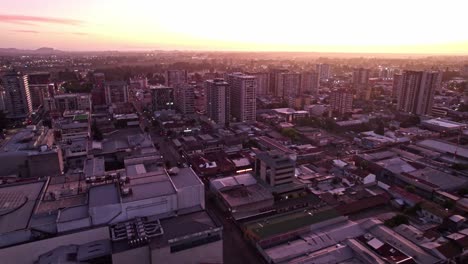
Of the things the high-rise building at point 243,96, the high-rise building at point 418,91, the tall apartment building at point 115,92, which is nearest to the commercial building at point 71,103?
the tall apartment building at point 115,92

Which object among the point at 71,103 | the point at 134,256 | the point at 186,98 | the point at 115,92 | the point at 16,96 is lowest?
the point at 134,256

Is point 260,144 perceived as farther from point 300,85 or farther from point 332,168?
point 300,85

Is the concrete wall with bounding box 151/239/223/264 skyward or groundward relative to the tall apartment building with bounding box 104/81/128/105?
groundward

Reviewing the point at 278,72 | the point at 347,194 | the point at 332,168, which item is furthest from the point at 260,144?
the point at 278,72

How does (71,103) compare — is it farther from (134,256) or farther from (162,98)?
(134,256)

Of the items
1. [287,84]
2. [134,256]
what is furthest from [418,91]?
[134,256]

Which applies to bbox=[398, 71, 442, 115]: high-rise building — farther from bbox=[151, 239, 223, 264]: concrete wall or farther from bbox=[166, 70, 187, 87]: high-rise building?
bbox=[151, 239, 223, 264]: concrete wall

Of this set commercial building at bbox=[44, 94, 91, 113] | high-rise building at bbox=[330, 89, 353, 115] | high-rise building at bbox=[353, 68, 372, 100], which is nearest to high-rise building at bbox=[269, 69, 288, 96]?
high-rise building at bbox=[330, 89, 353, 115]

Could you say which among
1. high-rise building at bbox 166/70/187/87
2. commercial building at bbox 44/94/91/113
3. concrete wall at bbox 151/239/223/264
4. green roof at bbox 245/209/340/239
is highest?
high-rise building at bbox 166/70/187/87
